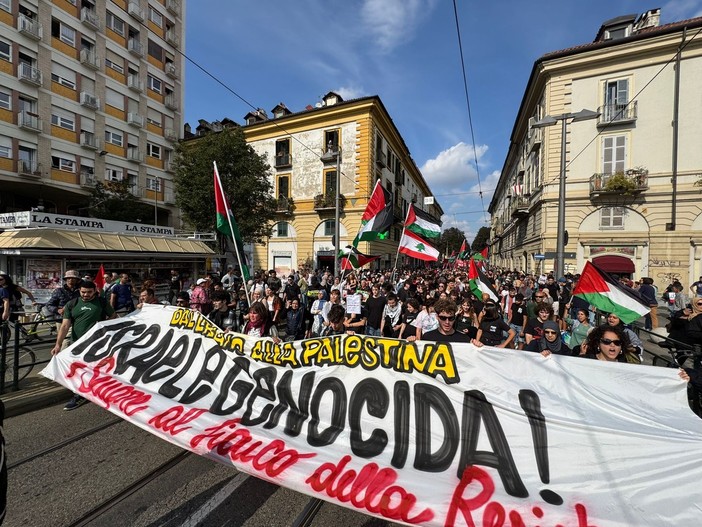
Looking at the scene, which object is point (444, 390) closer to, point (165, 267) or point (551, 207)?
point (165, 267)

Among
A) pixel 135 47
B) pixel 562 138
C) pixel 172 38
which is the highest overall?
pixel 172 38

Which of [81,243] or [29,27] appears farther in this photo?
[29,27]

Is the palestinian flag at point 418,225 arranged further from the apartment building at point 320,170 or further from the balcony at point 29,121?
the balcony at point 29,121

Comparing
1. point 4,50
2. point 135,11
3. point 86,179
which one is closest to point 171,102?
point 135,11

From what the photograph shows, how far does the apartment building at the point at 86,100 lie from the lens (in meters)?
21.1

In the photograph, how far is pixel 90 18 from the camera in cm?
2495

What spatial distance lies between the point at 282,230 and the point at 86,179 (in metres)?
15.2

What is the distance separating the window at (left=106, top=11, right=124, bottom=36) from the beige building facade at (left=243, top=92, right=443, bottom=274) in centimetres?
1176

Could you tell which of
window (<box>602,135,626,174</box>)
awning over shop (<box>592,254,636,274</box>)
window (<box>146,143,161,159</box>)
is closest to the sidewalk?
awning over shop (<box>592,254,636,274</box>)

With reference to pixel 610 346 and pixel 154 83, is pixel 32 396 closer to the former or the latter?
pixel 610 346

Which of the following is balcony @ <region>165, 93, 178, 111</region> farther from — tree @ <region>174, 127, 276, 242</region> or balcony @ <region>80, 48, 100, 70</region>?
tree @ <region>174, 127, 276, 242</region>

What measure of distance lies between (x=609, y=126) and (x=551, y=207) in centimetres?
583

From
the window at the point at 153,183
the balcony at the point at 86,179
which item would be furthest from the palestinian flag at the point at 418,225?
the window at the point at 153,183

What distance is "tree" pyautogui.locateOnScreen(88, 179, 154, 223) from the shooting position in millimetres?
22000
